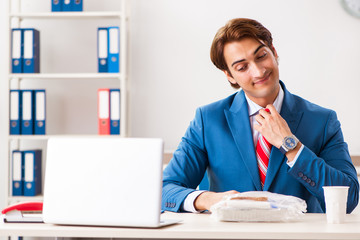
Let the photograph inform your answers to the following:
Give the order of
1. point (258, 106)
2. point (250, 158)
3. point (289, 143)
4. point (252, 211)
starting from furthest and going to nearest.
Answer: point (258, 106) → point (250, 158) → point (289, 143) → point (252, 211)

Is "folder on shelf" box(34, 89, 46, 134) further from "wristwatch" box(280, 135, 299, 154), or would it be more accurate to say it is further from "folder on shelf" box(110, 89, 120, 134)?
"wristwatch" box(280, 135, 299, 154)

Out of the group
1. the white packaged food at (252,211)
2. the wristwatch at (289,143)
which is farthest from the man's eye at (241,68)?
the white packaged food at (252,211)

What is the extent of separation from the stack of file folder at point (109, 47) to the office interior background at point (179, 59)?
22 centimetres

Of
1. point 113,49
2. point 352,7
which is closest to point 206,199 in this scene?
point 113,49

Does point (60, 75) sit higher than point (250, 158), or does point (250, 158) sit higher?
point (60, 75)

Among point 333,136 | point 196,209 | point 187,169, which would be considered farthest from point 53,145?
point 333,136

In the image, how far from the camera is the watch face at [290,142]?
163 cm

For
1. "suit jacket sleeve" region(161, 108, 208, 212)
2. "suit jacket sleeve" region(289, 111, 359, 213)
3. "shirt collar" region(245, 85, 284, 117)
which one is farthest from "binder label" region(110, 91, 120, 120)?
"suit jacket sleeve" region(289, 111, 359, 213)

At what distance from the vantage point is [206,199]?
152cm

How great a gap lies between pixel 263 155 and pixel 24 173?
6.86 ft

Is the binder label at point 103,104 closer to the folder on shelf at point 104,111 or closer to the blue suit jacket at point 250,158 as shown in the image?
the folder on shelf at point 104,111

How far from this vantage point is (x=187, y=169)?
1.88m

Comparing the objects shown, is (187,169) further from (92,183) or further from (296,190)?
(92,183)

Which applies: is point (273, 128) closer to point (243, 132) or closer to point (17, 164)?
point (243, 132)
